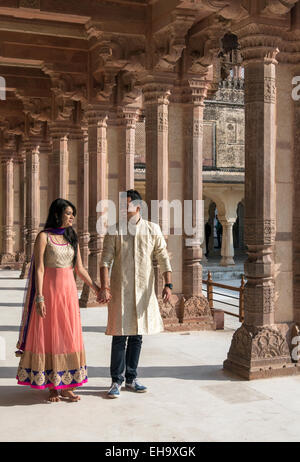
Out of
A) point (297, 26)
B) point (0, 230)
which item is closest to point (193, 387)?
point (297, 26)

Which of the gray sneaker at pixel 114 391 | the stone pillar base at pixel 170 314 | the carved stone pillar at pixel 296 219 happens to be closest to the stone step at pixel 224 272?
the stone pillar base at pixel 170 314

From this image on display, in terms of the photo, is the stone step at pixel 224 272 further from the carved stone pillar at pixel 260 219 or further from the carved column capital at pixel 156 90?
the carved stone pillar at pixel 260 219

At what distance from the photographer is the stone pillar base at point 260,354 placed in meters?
5.33

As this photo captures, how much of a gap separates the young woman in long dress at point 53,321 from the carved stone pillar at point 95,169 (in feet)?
17.9

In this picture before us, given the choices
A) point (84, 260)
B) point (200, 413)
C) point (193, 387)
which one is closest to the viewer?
point (200, 413)

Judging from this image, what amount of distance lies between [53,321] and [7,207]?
15.8 meters

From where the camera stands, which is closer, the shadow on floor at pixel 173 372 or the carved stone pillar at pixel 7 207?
the shadow on floor at pixel 173 372

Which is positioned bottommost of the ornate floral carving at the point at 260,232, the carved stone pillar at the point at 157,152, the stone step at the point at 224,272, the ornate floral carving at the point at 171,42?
the stone step at the point at 224,272

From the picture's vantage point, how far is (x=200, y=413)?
172 inches

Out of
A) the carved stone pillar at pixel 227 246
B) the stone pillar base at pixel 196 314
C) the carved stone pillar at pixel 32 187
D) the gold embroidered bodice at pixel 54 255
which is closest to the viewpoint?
the gold embroidered bodice at pixel 54 255

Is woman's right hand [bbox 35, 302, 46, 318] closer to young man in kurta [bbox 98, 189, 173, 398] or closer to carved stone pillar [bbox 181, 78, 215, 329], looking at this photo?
young man in kurta [bbox 98, 189, 173, 398]

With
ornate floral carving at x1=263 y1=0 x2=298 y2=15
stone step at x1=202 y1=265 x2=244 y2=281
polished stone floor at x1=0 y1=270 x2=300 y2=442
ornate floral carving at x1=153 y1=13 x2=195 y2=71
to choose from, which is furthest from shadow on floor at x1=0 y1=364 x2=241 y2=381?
stone step at x1=202 y1=265 x2=244 y2=281
